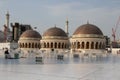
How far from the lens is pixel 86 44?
43.0 metres

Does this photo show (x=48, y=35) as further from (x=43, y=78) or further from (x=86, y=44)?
(x=43, y=78)

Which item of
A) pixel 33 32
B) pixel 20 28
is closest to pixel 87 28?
pixel 33 32

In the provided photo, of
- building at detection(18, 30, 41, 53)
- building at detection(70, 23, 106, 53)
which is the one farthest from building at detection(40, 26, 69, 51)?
building at detection(70, 23, 106, 53)

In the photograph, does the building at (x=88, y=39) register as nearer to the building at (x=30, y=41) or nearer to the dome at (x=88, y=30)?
the dome at (x=88, y=30)

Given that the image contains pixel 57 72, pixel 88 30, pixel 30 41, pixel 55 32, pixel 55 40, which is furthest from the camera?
pixel 30 41

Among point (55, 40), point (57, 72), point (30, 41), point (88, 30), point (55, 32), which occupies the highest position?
point (88, 30)

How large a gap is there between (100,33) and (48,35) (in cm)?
1136

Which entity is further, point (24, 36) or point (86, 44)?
point (24, 36)

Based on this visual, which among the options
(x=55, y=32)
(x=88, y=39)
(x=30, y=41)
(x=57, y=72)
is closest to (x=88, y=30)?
(x=88, y=39)

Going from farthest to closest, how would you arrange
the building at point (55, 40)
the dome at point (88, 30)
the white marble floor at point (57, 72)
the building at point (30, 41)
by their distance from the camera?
1. the building at point (30, 41)
2. the building at point (55, 40)
3. the dome at point (88, 30)
4. the white marble floor at point (57, 72)

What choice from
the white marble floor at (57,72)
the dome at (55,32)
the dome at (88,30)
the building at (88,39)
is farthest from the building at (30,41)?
the white marble floor at (57,72)

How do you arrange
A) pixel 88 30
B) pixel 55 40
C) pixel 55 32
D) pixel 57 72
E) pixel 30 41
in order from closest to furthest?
pixel 57 72 < pixel 88 30 < pixel 55 40 < pixel 55 32 < pixel 30 41

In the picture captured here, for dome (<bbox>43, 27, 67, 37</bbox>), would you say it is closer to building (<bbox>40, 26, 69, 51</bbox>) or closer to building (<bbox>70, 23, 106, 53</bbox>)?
building (<bbox>40, 26, 69, 51</bbox>)

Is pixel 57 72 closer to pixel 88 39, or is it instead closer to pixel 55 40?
pixel 88 39
